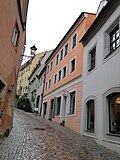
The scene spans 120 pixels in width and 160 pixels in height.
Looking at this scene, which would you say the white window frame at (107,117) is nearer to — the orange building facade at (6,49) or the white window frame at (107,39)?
the white window frame at (107,39)

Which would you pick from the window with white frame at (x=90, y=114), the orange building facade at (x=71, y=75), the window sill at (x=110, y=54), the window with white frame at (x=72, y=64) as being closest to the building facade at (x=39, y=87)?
the orange building facade at (x=71, y=75)

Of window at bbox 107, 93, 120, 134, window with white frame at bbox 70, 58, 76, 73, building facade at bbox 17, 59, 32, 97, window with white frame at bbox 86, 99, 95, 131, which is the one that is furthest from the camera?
building facade at bbox 17, 59, 32, 97

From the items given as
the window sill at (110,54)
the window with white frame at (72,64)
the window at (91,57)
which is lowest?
the window sill at (110,54)

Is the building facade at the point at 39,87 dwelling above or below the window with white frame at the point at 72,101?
above

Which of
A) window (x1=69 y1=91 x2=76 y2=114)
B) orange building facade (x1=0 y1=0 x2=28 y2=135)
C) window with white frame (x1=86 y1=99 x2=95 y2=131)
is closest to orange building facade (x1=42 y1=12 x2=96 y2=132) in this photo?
window (x1=69 y1=91 x2=76 y2=114)

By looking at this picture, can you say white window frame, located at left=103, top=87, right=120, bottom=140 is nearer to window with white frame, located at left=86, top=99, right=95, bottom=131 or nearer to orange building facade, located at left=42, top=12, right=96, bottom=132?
window with white frame, located at left=86, top=99, right=95, bottom=131

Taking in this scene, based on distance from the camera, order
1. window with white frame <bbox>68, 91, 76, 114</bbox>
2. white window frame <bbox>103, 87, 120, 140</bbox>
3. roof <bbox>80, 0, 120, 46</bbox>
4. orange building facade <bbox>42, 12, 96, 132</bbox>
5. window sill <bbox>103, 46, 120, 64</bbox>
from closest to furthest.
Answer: white window frame <bbox>103, 87, 120, 140</bbox> → window sill <bbox>103, 46, 120, 64</bbox> → roof <bbox>80, 0, 120, 46</bbox> → orange building facade <bbox>42, 12, 96, 132</bbox> → window with white frame <bbox>68, 91, 76, 114</bbox>

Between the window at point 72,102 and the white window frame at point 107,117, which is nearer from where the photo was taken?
the white window frame at point 107,117

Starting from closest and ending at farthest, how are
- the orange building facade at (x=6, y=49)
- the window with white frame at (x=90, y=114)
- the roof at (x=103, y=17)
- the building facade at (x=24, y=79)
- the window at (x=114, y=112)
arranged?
the orange building facade at (x=6, y=49) < the window at (x=114, y=112) < the roof at (x=103, y=17) < the window with white frame at (x=90, y=114) < the building facade at (x=24, y=79)

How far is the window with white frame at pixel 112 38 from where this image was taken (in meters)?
9.48

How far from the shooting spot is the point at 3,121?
888 cm

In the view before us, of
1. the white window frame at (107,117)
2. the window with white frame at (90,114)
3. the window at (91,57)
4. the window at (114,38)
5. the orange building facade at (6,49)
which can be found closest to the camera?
the orange building facade at (6,49)

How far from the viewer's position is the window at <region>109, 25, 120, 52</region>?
9466 millimetres

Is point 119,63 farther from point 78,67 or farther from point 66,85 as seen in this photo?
point 66,85
